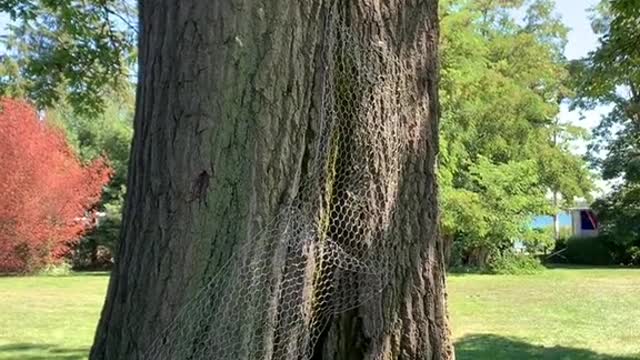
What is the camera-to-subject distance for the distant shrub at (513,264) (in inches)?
1090

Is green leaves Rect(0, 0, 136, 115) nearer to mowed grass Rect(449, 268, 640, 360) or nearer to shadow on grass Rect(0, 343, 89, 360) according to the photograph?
shadow on grass Rect(0, 343, 89, 360)

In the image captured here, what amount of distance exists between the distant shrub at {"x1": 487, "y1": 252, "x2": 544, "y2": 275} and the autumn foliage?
14327 millimetres

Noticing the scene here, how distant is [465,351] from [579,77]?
3.65 meters

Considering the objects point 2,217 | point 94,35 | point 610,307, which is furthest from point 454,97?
point 2,217

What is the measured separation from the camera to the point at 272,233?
248cm

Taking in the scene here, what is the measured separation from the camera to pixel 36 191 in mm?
25797

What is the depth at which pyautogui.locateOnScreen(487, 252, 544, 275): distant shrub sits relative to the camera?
27.7 metres

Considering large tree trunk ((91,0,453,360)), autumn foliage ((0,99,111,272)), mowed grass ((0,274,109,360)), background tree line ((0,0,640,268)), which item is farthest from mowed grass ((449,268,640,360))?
autumn foliage ((0,99,111,272))

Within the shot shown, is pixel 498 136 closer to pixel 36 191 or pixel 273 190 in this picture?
pixel 36 191

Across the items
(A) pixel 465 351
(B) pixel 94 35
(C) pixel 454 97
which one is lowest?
(A) pixel 465 351

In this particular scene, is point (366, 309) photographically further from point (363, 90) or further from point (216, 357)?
point (363, 90)

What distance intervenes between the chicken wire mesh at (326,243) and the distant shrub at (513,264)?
83.8ft

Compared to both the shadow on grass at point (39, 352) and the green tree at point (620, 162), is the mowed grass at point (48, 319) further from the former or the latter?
the green tree at point (620, 162)

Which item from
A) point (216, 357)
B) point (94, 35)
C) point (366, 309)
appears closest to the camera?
point (216, 357)
